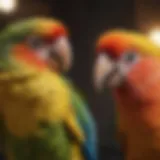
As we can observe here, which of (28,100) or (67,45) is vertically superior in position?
(67,45)

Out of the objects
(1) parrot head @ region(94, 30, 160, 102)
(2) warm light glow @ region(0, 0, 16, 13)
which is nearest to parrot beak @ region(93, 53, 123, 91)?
(1) parrot head @ region(94, 30, 160, 102)

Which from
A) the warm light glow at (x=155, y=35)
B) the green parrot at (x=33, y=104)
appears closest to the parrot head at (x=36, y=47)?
the green parrot at (x=33, y=104)

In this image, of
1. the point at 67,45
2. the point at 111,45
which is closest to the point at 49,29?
the point at 67,45

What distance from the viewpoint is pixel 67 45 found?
123cm

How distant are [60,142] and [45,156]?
50 mm

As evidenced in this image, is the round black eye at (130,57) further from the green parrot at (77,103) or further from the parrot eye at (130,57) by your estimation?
the green parrot at (77,103)

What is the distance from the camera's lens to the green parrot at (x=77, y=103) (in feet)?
3.85

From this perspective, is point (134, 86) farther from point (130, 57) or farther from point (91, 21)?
point (91, 21)

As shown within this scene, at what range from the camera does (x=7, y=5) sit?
128 centimetres

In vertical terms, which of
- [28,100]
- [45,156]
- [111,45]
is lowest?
[45,156]

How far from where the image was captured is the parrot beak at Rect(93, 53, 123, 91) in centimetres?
118

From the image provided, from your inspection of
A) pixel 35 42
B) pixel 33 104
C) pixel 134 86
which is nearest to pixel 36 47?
pixel 35 42

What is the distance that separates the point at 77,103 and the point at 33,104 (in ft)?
0.37

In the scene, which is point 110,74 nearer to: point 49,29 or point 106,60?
point 106,60
